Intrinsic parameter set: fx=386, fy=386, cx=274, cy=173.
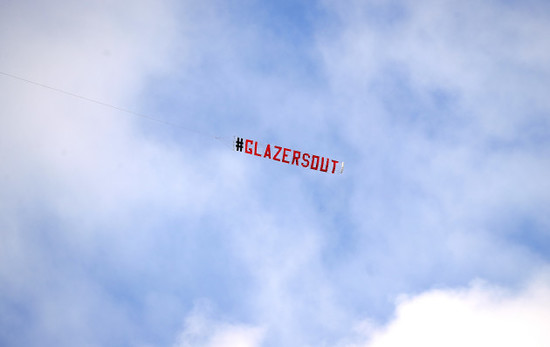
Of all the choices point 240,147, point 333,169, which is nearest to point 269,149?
point 240,147

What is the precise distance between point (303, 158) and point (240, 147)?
7.64 metres

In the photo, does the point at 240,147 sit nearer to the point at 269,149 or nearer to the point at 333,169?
the point at 269,149

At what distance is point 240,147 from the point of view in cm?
4412

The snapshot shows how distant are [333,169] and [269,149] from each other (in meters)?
8.02

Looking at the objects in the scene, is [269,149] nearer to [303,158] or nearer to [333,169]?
[303,158]

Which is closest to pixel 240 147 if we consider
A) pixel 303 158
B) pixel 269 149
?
pixel 269 149

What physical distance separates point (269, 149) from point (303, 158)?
4.28 m

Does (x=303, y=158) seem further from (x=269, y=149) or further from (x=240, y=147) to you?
(x=240, y=147)

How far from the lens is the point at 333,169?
1810 inches

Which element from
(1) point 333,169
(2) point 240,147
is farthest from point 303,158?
(2) point 240,147

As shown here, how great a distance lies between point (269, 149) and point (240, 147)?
340 centimetres

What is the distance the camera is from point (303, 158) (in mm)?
45938
